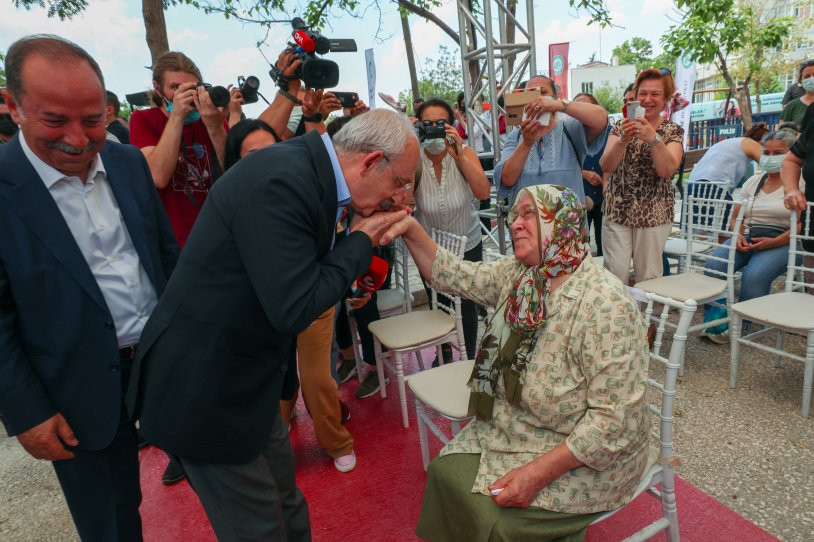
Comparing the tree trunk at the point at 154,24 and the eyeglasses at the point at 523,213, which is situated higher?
the tree trunk at the point at 154,24

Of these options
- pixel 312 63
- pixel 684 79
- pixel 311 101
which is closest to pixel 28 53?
pixel 312 63

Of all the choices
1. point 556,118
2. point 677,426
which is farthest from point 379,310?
point 677,426

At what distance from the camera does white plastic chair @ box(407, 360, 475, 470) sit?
6.51ft

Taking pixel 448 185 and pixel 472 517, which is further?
pixel 448 185

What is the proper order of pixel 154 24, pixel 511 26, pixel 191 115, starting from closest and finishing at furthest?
pixel 191 115
pixel 154 24
pixel 511 26

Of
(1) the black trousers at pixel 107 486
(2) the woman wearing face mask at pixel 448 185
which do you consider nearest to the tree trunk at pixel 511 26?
(2) the woman wearing face mask at pixel 448 185

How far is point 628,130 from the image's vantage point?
2852 mm

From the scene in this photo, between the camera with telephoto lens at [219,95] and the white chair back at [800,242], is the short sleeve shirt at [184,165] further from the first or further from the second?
the white chair back at [800,242]

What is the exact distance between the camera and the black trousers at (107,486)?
1.47 m

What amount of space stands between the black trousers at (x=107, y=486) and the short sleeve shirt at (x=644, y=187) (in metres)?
3.10

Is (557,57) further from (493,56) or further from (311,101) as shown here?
(311,101)

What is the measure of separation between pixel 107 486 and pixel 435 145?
228cm

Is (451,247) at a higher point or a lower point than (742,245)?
higher

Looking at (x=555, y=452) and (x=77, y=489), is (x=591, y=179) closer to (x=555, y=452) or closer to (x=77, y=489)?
(x=555, y=452)
